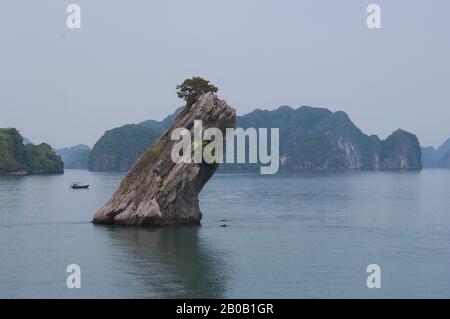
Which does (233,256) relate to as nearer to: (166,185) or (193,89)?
(166,185)

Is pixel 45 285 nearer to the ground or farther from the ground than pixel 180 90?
nearer to the ground

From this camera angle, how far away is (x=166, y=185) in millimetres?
85562

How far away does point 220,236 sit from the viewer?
81.2 m

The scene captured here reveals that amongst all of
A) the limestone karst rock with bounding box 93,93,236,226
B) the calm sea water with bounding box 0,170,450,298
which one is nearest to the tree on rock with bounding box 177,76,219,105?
the limestone karst rock with bounding box 93,93,236,226

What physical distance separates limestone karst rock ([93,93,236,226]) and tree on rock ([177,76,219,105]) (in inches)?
99.4

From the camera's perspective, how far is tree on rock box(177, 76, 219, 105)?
93387mm

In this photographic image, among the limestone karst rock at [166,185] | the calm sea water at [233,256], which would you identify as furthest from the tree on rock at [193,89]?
the calm sea water at [233,256]

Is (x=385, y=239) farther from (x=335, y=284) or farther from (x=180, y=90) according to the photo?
(x=180, y=90)

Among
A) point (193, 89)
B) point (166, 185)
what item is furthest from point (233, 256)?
point (193, 89)

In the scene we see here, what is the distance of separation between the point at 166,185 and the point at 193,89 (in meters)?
16.0

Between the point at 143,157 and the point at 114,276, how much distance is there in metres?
36.1

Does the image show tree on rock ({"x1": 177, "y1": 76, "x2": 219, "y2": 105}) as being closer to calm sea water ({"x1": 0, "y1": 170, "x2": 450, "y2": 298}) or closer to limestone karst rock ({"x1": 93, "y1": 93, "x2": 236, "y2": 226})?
limestone karst rock ({"x1": 93, "y1": 93, "x2": 236, "y2": 226})
